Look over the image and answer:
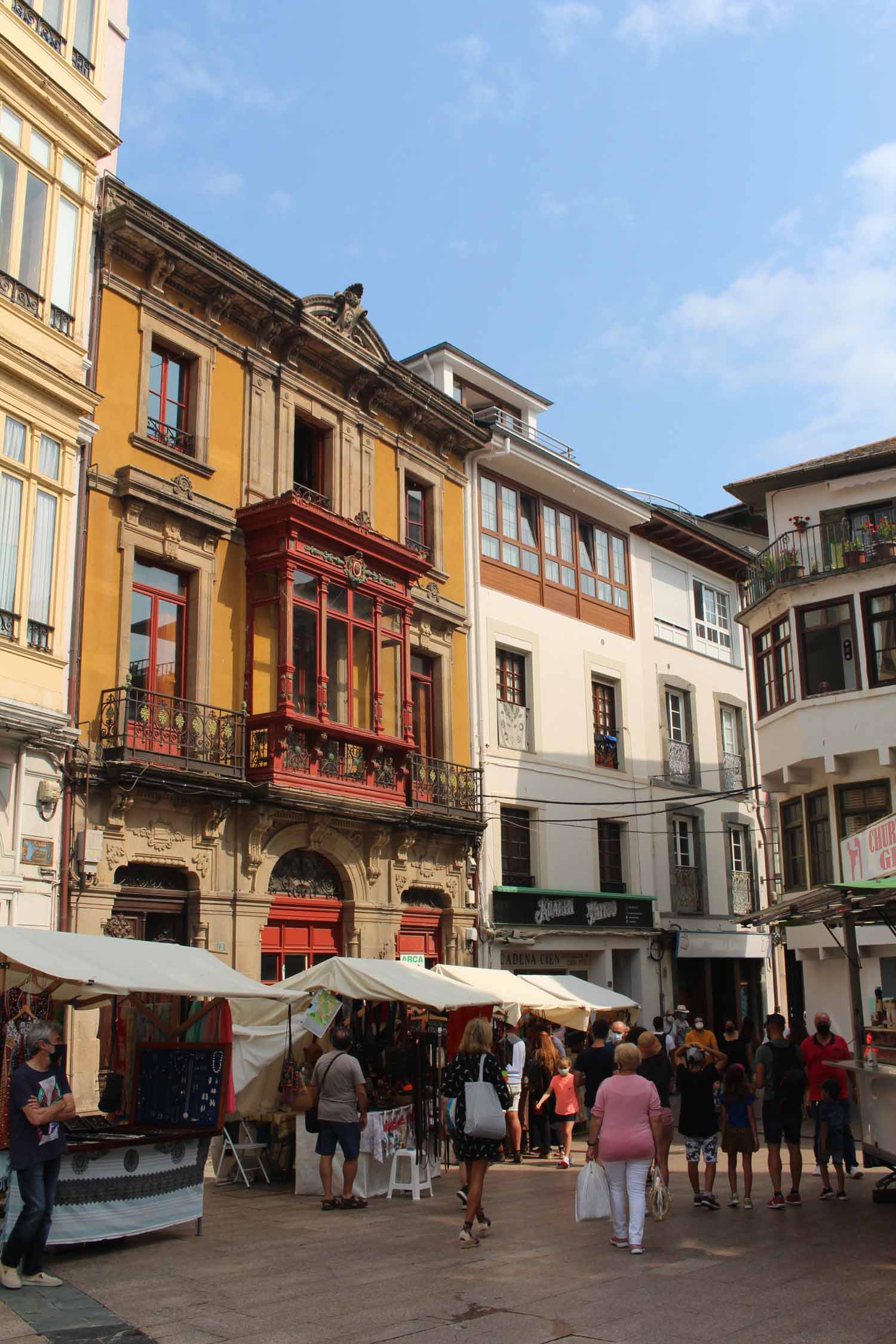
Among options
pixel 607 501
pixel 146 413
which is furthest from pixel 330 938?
pixel 607 501

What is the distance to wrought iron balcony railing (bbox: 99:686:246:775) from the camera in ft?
55.2

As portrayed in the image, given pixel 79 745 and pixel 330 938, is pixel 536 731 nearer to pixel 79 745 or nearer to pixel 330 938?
pixel 330 938

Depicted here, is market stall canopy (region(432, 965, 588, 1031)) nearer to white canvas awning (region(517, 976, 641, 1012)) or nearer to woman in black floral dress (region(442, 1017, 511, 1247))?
white canvas awning (region(517, 976, 641, 1012))

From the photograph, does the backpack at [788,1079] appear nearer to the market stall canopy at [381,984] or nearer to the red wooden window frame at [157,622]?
the market stall canopy at [381,984]

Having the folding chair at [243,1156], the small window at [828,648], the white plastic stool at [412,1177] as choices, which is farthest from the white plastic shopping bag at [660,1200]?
the small window at [828,648]

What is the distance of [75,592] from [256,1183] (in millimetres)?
8022

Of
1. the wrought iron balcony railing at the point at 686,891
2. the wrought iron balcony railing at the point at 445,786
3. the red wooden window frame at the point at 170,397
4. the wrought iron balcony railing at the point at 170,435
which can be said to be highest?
the red wooden window frame at the point at 170,397

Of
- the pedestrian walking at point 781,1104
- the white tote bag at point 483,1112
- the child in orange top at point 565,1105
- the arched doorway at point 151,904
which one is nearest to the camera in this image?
the white tote bag at point 483,1112

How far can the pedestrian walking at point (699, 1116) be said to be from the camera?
11.2m

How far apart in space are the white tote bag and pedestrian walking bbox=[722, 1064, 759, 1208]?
2536 millimetres

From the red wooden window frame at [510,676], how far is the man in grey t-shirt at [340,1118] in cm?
1412

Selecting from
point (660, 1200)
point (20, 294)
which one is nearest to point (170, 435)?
point (20, 294)

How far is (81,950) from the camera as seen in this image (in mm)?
10148

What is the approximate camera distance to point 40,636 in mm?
15406
